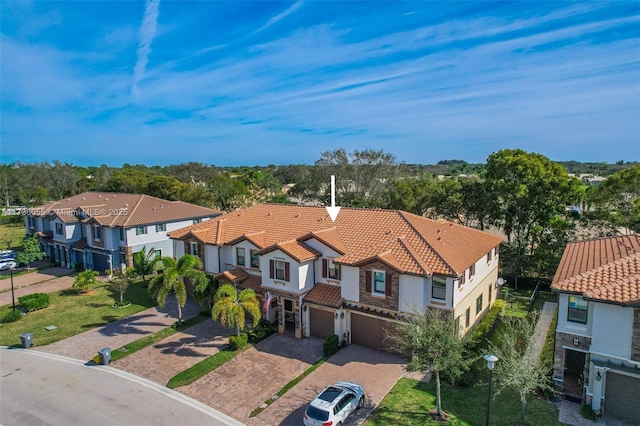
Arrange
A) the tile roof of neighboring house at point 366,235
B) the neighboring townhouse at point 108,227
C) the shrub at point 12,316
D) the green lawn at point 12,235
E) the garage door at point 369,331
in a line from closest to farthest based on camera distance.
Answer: the tile roof of neighboring house at point 366,235, the garage door at point 369,331, the shrub at point 12,316, the neighboring townhouse at point 108,227, the green lawn at point 12,235

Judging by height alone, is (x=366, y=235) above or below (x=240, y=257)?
above

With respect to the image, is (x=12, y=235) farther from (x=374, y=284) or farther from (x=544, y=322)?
(x=544, y=322)

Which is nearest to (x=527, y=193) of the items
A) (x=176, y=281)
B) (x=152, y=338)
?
(x=176, y=281)

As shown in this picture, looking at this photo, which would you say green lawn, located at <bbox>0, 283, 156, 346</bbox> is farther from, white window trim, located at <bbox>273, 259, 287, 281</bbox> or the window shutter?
the window shutter

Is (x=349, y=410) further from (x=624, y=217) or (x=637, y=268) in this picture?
(x=624, y=217)

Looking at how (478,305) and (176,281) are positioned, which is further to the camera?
(478,305)

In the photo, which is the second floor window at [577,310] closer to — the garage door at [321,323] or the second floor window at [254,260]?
the garage door at [321,323]

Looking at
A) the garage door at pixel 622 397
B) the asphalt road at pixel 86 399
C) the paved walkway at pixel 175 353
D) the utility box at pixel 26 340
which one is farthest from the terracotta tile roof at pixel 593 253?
the utility box at pixel 26 340
